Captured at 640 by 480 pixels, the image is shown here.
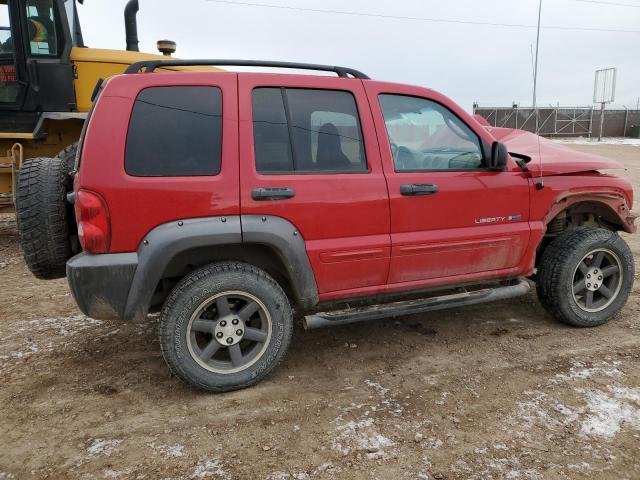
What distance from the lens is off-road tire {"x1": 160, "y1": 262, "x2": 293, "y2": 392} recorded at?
2871 millimetres

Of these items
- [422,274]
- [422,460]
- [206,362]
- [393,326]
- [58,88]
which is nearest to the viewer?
[422,460]

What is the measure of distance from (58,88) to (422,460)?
6479mm

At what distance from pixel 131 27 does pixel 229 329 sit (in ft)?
19.9

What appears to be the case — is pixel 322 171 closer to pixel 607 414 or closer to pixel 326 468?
pixel 326 468

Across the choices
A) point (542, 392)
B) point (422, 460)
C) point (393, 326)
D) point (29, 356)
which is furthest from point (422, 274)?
point (29, 356)

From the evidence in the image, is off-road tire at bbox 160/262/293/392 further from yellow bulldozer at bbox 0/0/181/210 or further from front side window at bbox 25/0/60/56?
front side window at bbox 25/0/60/56

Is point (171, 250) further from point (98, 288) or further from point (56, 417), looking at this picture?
point (56, 417)

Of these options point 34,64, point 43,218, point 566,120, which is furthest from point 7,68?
point 566,120

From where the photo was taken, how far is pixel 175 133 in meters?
2.82

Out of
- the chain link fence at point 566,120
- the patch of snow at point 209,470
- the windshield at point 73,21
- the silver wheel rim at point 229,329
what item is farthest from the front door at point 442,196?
the chain link fence at point 566,120

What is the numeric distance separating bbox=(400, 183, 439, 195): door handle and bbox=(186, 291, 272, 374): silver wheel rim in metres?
1.20

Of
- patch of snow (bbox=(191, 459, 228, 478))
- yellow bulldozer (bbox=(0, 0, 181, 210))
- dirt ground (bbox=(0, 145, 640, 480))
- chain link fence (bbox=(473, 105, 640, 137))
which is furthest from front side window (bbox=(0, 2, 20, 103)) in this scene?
chain link fence (bbox=(473, 105, 640, 137))

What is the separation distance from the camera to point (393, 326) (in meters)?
4.05

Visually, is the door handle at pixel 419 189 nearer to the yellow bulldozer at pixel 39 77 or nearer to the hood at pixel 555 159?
the hood at pixel 555 159
